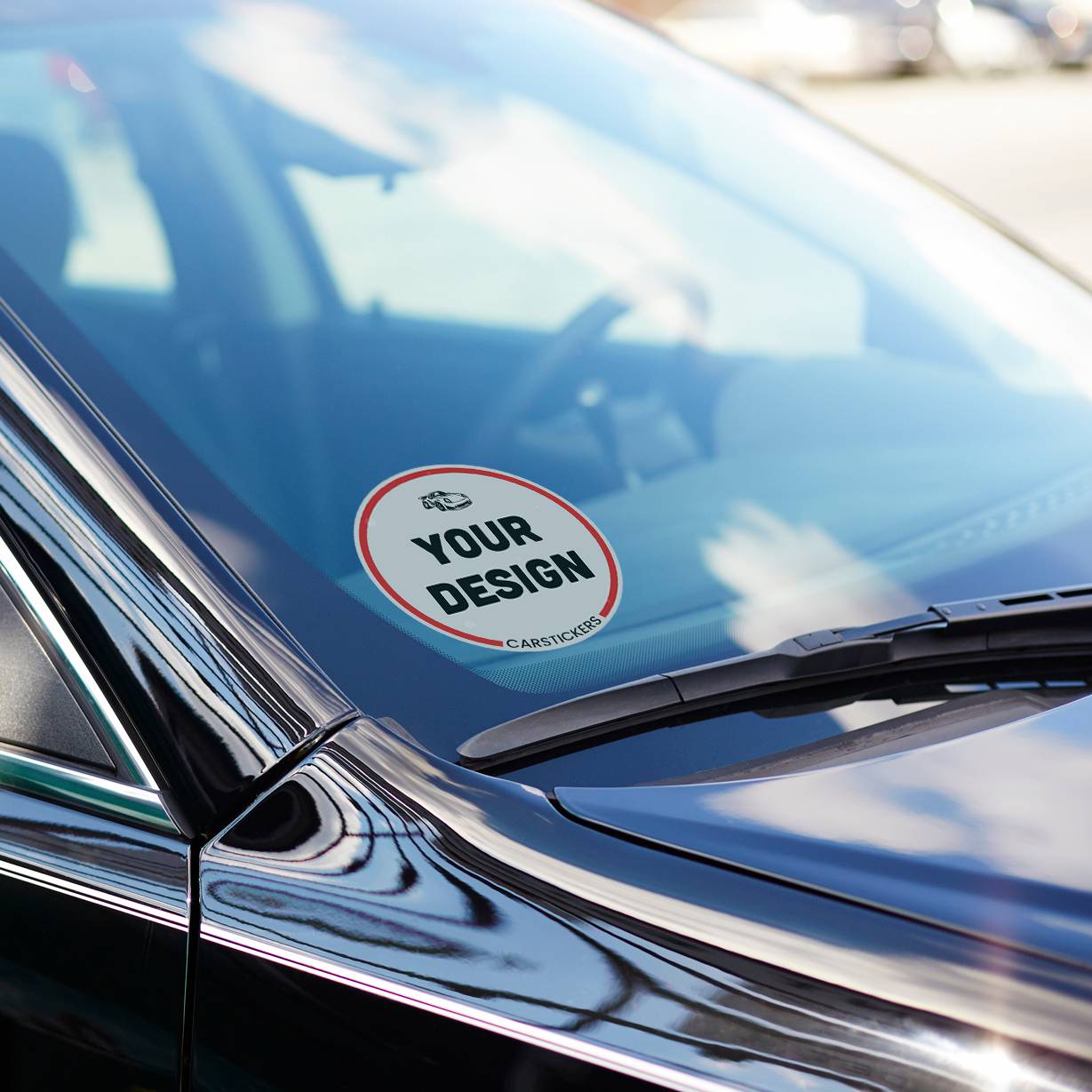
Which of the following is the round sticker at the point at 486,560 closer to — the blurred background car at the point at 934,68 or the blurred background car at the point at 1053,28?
the blurred background car at the point at 934,68

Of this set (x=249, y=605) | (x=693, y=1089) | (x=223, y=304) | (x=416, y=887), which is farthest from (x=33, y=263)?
(x=693, y=1089)

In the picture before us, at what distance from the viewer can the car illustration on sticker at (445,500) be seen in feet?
4.21

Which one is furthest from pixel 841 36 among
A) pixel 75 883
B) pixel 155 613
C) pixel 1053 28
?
pixel 75 883

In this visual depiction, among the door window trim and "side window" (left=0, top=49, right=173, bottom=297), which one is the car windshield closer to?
"side window" (left=0, top=49, right=173, bottom=297)

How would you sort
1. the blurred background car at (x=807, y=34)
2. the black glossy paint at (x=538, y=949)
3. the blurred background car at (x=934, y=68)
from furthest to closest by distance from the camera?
the blurred background car at (x=807, y=34)
the blurred background car at (x=934, y=68)
the black glossy paint at (x=538, y=949)

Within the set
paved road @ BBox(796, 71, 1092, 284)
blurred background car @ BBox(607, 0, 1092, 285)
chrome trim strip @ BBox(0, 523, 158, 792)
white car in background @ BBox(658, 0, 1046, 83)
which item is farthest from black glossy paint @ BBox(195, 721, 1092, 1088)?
white car in background @ BBox(658, 0, 1046, 83)

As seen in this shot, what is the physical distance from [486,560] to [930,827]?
17.5 inches

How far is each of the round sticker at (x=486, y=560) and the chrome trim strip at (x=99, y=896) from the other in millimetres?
314

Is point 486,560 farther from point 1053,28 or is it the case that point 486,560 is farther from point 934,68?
point 1053,28

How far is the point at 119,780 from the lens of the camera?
3.49 ft

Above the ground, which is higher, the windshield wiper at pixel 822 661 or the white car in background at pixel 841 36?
the white car in background at pixel 841 36

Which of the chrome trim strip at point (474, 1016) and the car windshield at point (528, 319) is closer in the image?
the chrome trim strip at point (474, 1016)

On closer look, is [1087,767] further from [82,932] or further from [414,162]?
[414,162]

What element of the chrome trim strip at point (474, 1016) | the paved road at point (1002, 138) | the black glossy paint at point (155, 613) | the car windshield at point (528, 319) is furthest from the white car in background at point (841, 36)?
the chrome trim strip at point (474, 1016)
